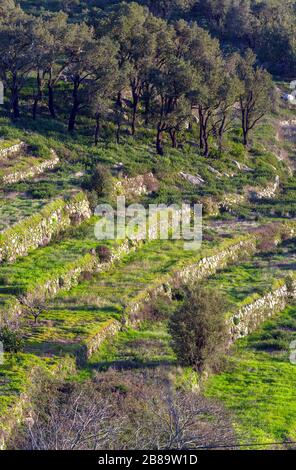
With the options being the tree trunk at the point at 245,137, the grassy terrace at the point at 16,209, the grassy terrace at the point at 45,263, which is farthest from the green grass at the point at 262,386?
the tree trunk at the point at 245,137

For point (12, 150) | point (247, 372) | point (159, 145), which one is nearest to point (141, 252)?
point (12, 150)

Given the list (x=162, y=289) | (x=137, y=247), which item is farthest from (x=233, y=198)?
(x=162, y=289)

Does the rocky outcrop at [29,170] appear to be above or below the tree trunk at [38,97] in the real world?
below

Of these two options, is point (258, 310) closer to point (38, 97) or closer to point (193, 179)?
point (193, 179)

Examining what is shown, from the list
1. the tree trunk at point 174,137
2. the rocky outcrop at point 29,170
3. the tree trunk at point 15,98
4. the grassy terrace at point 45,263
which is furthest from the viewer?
the tree trunk at point 174,137

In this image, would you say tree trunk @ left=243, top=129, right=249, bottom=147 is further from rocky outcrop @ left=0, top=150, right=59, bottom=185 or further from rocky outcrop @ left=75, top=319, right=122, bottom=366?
rocky outcrop @ left=75, top=319, right=122, bottom=366

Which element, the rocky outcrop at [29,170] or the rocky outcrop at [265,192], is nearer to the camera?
the rocky outcrop at [29,170]

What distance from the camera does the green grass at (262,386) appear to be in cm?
2847

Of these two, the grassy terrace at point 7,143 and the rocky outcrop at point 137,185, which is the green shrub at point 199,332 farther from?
the grassy terrace at point 7,143

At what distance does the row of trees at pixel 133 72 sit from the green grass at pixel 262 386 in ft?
83.1

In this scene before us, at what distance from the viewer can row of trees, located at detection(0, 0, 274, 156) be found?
58.3m

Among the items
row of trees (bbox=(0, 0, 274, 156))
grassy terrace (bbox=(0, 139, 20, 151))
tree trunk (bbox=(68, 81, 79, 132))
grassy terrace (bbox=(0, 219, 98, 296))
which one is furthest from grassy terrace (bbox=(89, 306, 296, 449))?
tree trunk (bbox=(68, 81, 79, 132))

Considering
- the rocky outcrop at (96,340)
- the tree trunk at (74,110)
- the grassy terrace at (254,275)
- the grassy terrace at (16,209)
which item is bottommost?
the grassy terrace at (254,275)

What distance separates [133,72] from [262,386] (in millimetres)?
35168
